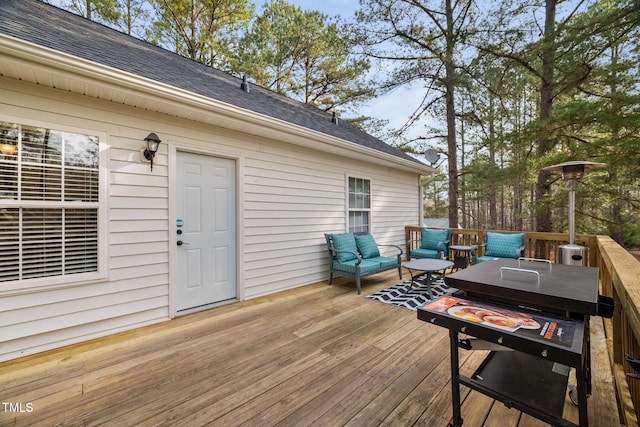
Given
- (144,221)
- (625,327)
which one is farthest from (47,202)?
(625,327)

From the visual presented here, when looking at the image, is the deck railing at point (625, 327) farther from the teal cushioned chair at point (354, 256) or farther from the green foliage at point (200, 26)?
the green foliage at point (200, 26)

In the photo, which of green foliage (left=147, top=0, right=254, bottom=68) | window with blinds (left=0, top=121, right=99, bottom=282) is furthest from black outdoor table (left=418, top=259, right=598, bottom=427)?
green foliage (left=147, top=0, right=254, bottom=68)

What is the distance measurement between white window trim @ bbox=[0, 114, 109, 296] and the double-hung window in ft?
13.1

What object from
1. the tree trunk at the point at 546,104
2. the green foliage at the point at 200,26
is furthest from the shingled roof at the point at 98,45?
the tree trunk at the point at 546,104

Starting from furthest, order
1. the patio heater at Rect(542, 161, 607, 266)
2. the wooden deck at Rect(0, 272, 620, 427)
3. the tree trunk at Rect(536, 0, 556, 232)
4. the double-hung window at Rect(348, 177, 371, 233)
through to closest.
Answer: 1. the double-hung window at Rect(348, 177, 371, 233)
2. the tree trunk at Rect(536, 0, 556, 232)
3. the patio heater at Rect(542, 161, 607, 266)
4. the wooden deck at Rect(0, 272, 620, 427)

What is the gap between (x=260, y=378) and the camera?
207 centimetres

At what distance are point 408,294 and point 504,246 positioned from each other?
7.34 ft

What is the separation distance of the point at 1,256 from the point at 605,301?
4366mm

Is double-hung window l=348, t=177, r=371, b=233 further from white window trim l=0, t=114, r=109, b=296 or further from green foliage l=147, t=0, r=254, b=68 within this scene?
green foliage l=147, t=0, r=254, b=68

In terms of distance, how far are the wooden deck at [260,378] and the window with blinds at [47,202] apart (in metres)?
0.86

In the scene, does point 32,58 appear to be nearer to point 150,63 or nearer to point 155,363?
point 150,63

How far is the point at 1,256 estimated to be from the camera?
92.0 inches

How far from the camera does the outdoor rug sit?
12.2 feet

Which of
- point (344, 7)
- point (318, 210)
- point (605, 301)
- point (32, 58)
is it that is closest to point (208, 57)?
point (344, 7)
